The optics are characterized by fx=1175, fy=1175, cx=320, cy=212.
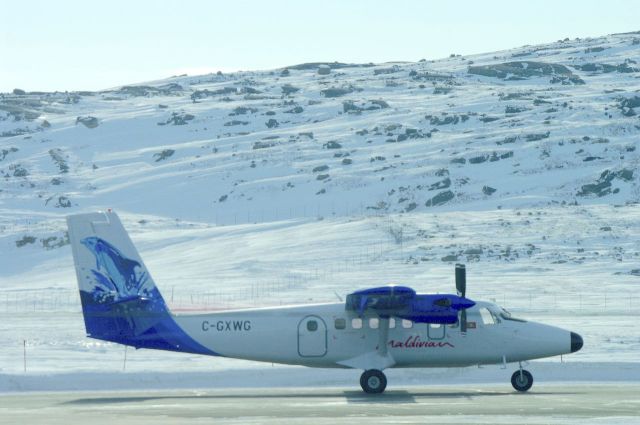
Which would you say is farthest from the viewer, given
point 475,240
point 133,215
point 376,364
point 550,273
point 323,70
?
point 323,70

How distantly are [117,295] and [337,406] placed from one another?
708 centimetres

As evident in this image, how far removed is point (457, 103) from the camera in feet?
420

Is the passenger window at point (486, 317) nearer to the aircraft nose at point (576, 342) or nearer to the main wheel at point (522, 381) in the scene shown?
the main wheel at point (522, 381)

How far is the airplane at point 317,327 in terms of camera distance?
3102 cm

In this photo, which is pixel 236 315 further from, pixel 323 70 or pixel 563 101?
pixel 323 70

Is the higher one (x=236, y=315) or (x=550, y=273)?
(x=236, y=315)

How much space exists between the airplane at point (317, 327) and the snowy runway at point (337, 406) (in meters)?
0.98

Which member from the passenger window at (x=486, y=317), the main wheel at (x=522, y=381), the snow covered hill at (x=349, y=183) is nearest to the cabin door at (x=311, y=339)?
the passenger window at (x=486, y=317)

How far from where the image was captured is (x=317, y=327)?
104 ft

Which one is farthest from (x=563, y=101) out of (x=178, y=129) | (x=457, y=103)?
(x=178, y=129)

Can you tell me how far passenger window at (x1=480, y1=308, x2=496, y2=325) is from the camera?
104 ft

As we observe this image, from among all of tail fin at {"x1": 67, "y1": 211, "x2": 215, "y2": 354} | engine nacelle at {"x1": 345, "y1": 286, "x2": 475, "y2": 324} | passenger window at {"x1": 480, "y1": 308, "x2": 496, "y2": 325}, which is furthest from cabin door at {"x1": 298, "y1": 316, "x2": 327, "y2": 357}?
passenger window at {"x1": 480, "y1": 308, "x2": 496, "y2": 325}

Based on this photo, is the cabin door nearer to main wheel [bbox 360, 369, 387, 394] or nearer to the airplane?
the airplane

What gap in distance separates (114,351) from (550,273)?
2998cm
